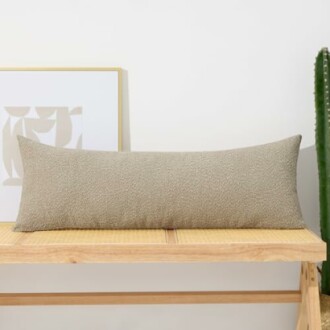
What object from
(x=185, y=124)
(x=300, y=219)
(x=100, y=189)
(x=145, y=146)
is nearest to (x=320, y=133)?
(x=300, y=219)

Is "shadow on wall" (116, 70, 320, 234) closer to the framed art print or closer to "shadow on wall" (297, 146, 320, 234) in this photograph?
"shadow on wall" (297, 146, 320, 234)

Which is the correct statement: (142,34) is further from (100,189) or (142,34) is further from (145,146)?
(100,189)

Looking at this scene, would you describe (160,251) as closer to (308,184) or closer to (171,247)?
(171,247)

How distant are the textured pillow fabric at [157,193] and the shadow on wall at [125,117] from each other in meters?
0.26

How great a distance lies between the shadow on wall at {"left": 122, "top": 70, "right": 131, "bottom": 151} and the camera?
69.5 inches

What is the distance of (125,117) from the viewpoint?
1.77m

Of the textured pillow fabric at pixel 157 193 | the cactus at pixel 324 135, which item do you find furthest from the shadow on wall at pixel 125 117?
the cactus at pixel 324 135

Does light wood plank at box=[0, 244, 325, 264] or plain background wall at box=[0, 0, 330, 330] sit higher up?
plain background wall at box=[0, 0, 330, 330]

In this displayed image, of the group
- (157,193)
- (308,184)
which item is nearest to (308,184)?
(308,184)

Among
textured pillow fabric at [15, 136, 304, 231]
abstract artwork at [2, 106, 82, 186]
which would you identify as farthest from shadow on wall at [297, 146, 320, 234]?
abstract artwork at [2, 106, 82, 186]

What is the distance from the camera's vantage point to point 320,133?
163 centimetres

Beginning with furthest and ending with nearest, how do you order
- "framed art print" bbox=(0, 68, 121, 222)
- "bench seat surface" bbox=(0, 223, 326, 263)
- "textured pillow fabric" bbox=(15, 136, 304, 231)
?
"framed art print" bbox=(0, 68, 121, 222) < "textured pillow fabric" bbox=(15, 136, 304, 231) < "bench seat surface" bbox=(0, 223, 326, 263)

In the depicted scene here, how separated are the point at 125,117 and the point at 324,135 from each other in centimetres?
64

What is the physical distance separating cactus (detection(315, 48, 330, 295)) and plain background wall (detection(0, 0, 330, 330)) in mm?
155
